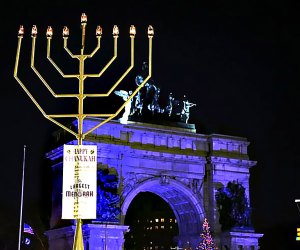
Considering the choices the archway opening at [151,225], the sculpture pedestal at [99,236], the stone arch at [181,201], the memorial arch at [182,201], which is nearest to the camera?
the sculpture pedestal at [99,236]

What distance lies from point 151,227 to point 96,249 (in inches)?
1149

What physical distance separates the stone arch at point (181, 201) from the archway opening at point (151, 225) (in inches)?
577

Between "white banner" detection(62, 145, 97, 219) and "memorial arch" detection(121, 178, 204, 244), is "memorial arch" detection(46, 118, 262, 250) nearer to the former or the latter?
"memorial arch" detection(121, 178, 204, 244)

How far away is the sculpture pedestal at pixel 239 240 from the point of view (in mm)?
37812

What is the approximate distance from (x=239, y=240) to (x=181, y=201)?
4.18 m

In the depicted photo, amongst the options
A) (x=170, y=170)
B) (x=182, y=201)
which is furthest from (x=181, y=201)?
(x=170, y=170)

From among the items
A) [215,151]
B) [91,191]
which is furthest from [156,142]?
[91,191]

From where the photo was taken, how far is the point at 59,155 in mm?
36594

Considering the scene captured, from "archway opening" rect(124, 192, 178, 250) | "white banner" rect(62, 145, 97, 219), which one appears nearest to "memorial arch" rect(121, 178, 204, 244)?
"archway opening" rect(124, 192, 178, 250)

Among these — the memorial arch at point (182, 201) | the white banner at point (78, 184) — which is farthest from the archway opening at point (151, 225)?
the white banner at point (78, 184)

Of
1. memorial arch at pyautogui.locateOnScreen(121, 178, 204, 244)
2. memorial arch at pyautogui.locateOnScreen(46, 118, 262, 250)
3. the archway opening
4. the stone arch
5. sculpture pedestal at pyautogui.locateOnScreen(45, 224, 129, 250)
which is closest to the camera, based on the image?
sculpture pedestal at pyautogui.locateOnScreen(45, 224, 129, 250)

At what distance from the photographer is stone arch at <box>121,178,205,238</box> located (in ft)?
123

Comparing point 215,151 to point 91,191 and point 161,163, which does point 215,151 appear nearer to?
point 161,163

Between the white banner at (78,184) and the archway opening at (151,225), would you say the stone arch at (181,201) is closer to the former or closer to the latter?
the archway opening at (151,225)
